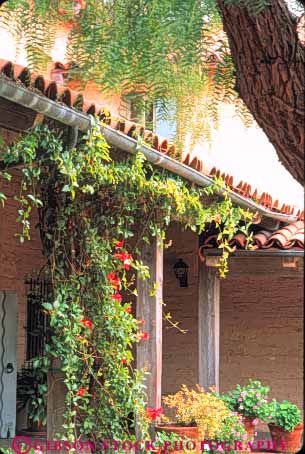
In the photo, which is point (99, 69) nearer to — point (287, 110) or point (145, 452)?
point (287, 110)

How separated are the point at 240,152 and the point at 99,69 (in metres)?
11.2

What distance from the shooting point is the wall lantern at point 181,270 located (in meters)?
11.0

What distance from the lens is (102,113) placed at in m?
5.16

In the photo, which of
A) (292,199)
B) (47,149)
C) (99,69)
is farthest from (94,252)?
(292,199)

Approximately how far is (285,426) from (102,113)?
468cm

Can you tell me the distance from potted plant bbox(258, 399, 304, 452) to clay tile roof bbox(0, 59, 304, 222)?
166 cm

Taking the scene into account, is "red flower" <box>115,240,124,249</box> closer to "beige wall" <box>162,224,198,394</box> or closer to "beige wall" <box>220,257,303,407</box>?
"beige wall" <box>162,224,198,394</box>

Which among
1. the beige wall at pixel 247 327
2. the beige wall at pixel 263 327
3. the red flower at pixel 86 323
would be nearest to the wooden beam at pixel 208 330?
the beige wall at pixel 247 327

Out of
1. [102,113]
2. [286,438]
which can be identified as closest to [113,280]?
[102,113]

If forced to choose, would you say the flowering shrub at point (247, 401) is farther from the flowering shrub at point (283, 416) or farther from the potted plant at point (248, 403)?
the flowering shrub at point (283, 416)

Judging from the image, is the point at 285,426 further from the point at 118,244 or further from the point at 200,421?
the point at 118,244

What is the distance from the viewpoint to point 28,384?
877cm

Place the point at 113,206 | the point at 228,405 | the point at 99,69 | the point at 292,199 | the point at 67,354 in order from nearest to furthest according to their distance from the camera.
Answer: the point at 99,69
the point at 67,354
the point at 113,206
the point at 228,405
the point at 292,199

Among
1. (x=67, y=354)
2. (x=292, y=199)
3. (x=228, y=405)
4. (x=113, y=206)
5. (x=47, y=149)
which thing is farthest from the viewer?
(x=292, y=199)
